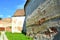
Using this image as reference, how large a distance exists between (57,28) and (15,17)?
1782 centimetres

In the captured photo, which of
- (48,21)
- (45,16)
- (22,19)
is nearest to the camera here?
(48,21)

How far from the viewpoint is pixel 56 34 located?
4.79 m

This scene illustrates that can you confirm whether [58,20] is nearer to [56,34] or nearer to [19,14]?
[56,34]

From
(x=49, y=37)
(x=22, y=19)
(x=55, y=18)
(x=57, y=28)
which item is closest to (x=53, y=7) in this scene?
(x=55, y=18)

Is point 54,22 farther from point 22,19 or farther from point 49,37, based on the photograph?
point 22,19

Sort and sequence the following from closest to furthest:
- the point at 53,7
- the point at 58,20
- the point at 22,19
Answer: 1. the point at 58,20
2. the point at 53,7
3. the point at 22,19

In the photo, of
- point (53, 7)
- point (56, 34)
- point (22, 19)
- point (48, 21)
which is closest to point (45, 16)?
point (48, 21)

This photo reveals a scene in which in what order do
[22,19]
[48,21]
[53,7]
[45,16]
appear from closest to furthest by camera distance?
[53,7]
[48,21]
[45,16]
[22,19]

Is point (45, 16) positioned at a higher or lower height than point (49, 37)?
higher

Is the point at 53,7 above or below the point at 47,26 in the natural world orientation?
above

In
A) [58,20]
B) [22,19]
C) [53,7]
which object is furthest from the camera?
[22,19]

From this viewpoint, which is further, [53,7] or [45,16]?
[45,16]

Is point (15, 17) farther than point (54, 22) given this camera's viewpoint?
Yes

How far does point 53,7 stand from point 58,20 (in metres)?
0.56
